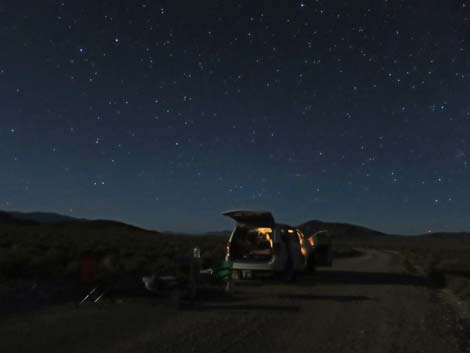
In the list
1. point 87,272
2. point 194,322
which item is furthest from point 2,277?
point 194,322

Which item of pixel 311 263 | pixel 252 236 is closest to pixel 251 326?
pixel 252 236

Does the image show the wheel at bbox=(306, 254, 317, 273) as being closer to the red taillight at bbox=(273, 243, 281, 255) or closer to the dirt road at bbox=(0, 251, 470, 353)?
the red taillight at bbox=(273, 243, 281, 255)

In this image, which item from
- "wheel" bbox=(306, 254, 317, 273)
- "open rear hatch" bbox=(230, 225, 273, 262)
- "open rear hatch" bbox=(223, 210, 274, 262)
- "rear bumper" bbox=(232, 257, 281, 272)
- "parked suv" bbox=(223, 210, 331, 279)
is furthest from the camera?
"wheel" bbox=(306, 254, 317, 273)

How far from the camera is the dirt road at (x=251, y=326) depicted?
268 inches

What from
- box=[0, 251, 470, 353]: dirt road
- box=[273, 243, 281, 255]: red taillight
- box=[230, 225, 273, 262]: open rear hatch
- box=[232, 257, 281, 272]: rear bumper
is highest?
box=[230, 225, 273, 262]: open rear hatch

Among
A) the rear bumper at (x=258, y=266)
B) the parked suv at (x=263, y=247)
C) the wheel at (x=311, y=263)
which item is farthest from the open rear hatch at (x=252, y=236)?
the wheel at (x=311, y=263)

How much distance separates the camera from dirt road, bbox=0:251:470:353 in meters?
6.81

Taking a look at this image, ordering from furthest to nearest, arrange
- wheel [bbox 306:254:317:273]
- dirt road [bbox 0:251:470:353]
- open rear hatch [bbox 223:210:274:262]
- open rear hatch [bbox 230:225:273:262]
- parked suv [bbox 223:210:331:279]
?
wheel [bbox 306:254:317:273], open rear hatch [bbox 230:225:273:262], open rear hatch [bbox 223:210:274:262], parked suv [bbox 223:210:331:279], dirt road [bbox 0:251:470:353]

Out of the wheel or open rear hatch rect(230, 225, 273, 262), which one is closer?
open rear hatch rect(230, 225, 273, 262)

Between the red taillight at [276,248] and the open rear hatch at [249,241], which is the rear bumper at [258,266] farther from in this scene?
the open rear hatch at [249,241]

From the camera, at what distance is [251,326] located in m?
8.10

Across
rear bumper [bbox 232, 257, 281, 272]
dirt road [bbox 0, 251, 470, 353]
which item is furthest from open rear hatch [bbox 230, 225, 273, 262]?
dirt road [bbox 0, 251, 470, 353]

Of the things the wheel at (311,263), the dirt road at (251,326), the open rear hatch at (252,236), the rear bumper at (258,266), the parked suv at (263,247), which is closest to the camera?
the dirt road at (251,326)

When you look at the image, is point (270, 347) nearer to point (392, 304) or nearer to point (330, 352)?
point (330, 352)
